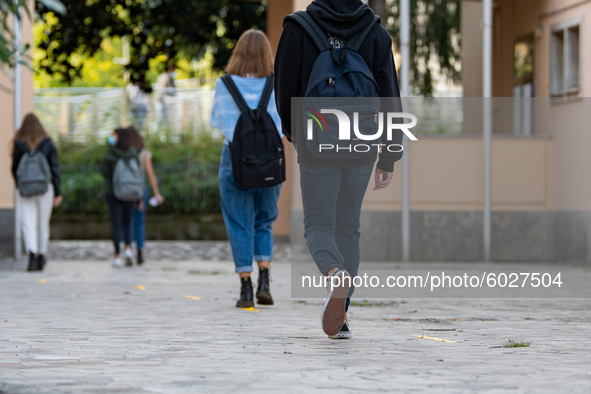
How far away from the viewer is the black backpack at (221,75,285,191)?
5.98 m

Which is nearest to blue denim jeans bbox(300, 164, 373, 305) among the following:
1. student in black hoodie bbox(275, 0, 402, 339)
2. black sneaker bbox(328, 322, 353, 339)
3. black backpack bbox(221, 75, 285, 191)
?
student in black hoodie bbox(275, 0, 402, 339)

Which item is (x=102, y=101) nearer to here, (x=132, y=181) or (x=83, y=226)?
(x=83, y=226)

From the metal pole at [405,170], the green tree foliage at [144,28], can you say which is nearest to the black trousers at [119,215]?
the metal pole at [405,170]

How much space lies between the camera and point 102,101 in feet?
→ 71.0

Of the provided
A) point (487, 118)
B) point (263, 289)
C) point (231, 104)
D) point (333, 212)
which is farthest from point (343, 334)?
point (487, 118)

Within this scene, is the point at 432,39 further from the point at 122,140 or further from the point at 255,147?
the point at 255,147

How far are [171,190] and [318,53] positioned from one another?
50.0 feet

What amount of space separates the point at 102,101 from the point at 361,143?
18.1 m

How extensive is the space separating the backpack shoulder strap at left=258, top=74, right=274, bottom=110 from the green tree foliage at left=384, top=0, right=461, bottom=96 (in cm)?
928

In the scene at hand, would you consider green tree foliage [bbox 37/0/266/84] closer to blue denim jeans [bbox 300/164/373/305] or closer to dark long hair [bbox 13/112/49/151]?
dark long hair [bbox 13/112/49/151]

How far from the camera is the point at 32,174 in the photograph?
9.62m

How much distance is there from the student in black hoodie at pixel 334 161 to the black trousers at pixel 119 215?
6.35 meters

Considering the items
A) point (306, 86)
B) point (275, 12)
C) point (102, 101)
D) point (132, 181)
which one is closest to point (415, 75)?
point (275, 12)

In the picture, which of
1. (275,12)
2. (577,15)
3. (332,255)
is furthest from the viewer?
(275,12)
